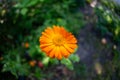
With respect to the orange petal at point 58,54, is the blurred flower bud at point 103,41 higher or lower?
higher

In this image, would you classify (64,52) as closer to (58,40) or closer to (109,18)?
(58,40)

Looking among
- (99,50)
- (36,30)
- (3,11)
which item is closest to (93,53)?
(99,50)

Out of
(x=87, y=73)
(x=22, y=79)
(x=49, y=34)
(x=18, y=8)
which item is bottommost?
(x=49, y=34)

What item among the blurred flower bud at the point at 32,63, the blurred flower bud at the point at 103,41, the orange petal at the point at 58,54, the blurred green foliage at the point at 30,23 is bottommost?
the orange petal at the point at 58,54

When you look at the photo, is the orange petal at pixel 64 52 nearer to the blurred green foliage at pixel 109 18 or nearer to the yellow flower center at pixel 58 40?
the yellow flower center at pixel 58 40

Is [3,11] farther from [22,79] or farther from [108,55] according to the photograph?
[108,55]

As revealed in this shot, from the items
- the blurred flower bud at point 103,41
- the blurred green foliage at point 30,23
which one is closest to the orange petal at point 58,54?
the blurred green foliage at point 30,23

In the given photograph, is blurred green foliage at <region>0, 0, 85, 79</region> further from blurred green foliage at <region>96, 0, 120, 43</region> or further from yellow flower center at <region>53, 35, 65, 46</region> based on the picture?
yellow flower center at <region>53, 35, 65, 46</region>

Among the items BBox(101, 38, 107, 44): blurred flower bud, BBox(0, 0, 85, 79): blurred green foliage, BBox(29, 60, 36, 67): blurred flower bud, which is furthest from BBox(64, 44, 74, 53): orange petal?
BBox(101, 38, 107, 44): blurred flower bud
